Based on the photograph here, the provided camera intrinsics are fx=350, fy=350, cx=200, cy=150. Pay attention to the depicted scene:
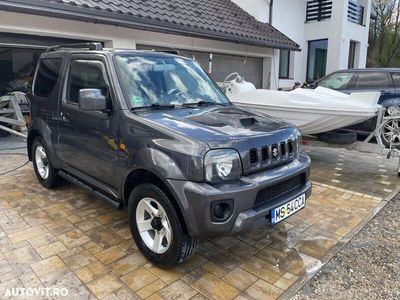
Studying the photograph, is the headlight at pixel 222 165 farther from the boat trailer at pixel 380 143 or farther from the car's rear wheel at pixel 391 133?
the car's rear wheel at pixel 391 133

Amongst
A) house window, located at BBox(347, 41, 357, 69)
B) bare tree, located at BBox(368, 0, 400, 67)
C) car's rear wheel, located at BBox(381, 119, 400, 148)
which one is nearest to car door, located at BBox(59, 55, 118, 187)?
car's rear wheel, located at BBox(381, 119, 400, 148)

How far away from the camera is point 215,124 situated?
9.88 ft

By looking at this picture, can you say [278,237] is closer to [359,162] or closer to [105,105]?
[105,105]

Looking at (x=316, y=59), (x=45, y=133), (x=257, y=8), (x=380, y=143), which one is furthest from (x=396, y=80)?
(x=316, y=59)

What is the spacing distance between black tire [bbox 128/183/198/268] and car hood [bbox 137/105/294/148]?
544mm

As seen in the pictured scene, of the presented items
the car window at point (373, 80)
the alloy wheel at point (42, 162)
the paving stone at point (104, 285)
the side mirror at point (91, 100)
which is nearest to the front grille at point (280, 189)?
the paving stone at point (104, 285)

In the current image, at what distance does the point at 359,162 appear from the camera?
677cm

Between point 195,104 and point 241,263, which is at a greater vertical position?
point 195,104

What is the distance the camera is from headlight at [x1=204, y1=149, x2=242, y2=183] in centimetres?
259

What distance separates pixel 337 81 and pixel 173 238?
7337 mm

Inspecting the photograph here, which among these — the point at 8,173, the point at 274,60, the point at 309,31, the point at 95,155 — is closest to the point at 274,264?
the point at 95,155

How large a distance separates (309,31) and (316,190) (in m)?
11.8

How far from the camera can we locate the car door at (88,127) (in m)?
3.33

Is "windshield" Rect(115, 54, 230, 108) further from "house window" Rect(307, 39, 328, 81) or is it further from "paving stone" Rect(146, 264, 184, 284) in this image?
"house window" Rect(307, 39, 328, 81)
